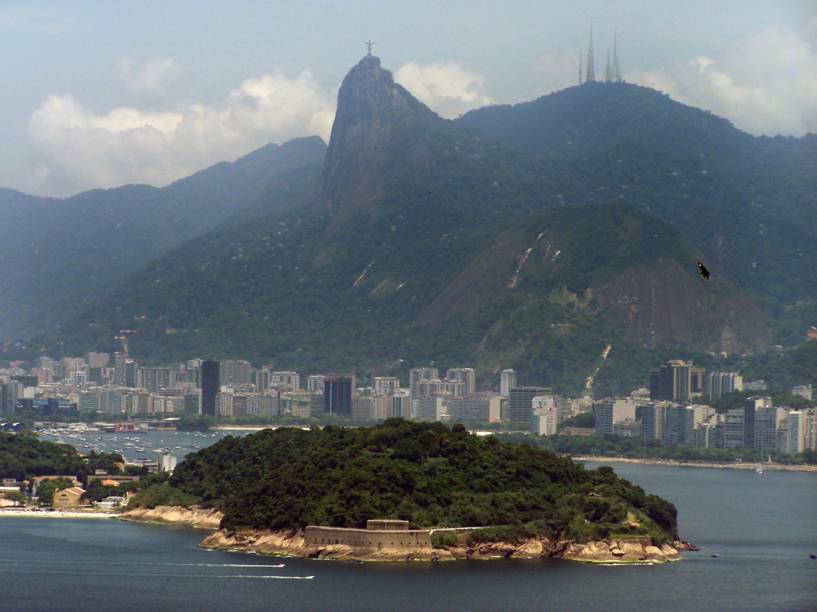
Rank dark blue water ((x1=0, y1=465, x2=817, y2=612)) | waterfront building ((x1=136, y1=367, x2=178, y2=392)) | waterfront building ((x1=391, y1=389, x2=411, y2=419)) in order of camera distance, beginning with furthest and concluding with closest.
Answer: waterfront building ((x1=136, y1=367, x2=178, y2=392))
waterfront building ((x1=391, y1=389, x2=411, y2=419))
dark blue water ((x1=0, y1=465, x2=817, y2=612))

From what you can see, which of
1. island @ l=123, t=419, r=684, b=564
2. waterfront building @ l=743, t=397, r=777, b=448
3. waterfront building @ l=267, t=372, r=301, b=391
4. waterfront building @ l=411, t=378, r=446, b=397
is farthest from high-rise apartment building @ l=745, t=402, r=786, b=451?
island @ l=123, t=419, r=684, b=564

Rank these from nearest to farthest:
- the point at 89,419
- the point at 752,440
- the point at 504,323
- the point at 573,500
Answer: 1. the point at 573,500
2. the point at 752,440
3. the point at 89,419
4. the point at 504,323

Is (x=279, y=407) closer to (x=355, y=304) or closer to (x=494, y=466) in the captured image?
(x=355, y=304)

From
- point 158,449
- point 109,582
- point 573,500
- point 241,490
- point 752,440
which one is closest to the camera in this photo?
point 109,582

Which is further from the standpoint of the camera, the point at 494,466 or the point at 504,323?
the point at 504,323

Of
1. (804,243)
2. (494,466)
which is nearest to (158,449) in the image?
(494,466)

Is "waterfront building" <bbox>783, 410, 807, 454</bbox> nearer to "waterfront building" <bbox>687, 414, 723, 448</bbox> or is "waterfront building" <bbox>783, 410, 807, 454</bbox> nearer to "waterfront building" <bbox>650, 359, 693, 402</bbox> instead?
"waterfront building" <bbox>687, 414, 723, 448</bbox>
